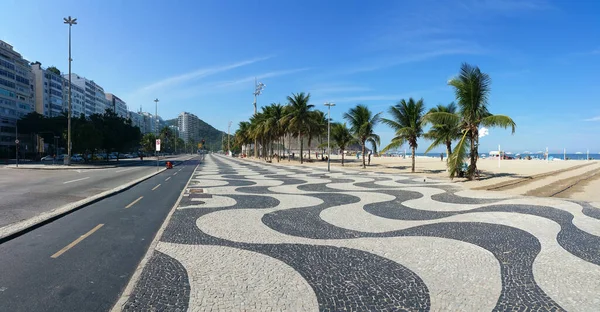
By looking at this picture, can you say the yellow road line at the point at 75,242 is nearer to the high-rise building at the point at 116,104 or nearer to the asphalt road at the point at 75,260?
the asphalt road at the point at 75,260

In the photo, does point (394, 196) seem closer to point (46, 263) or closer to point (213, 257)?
point (213, 257)

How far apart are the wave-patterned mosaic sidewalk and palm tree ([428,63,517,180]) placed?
909cm

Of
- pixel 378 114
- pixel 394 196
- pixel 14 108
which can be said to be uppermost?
pixel 14 108

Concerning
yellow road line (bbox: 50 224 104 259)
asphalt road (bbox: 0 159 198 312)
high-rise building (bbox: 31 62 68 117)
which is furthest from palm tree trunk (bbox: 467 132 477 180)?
high-rise building (bbox: 31 62 68 117)

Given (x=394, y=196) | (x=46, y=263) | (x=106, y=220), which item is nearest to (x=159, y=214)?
(x=106, y=220)

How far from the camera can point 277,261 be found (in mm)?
5703

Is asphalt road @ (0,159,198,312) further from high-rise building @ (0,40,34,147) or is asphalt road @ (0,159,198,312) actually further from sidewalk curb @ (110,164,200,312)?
high-rise building @ (0,40,34,147)

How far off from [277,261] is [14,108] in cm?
9892

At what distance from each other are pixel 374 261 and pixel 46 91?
425ft

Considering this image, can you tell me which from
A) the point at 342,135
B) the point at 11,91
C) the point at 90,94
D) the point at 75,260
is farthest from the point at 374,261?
the point at 90,94

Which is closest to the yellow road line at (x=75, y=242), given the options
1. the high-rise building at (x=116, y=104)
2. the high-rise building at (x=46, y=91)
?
the high-rise building at (x=46, y=91)

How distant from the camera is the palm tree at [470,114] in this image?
19.5 m

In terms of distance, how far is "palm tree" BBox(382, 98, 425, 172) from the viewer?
29.1 m

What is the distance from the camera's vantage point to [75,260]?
5.62 m
